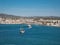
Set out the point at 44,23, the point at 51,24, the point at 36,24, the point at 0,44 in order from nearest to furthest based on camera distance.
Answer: the point at 0,44
the point at 51,24
the point at 44,23
the point at 36,24

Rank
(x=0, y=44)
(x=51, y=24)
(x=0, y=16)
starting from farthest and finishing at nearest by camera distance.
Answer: (x=51, y=24), (x=0, y=16), (x=0, y=44)

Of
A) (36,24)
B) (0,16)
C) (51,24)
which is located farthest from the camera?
(36,24)

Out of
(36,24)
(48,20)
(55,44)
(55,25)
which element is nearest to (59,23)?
A: (55,25)

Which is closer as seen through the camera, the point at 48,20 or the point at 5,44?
the point at 5,44

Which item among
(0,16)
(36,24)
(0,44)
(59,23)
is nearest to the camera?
(0,44)

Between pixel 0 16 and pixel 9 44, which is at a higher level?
pixel 0 16

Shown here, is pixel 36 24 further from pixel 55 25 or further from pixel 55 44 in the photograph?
pixel 55 44

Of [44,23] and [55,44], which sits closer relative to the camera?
[55,44]

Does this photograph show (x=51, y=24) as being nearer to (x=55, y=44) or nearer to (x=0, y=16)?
(x=0, y=16)

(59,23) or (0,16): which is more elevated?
(0,16)

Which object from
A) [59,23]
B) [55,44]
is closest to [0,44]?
[55,44]
